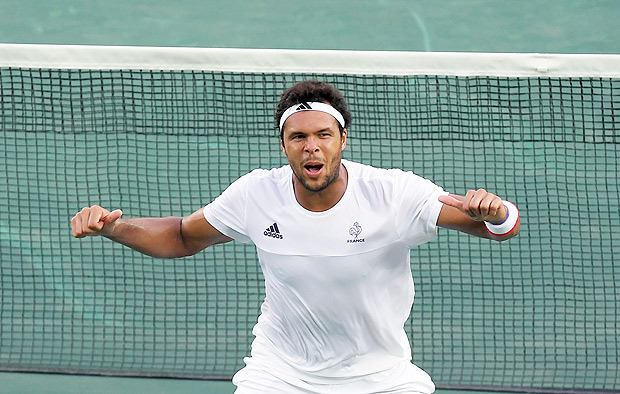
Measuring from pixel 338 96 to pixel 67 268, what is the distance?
13.3 ft

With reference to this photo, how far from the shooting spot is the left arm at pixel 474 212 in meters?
4.54

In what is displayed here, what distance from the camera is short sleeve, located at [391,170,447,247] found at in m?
4.97

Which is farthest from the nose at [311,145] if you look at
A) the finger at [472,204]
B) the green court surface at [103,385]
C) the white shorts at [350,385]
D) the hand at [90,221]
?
the green court surface at [103,385]

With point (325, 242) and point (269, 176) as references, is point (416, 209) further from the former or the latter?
point (269, 176)

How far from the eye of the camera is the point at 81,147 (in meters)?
9.23

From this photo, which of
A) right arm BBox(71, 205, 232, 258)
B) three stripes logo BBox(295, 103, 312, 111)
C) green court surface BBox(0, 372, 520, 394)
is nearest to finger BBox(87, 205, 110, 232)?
right arm BBox(71, 205, 232, 258)

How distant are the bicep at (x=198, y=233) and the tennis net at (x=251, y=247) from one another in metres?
1.27

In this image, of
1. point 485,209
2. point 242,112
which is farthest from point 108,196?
point 485,209

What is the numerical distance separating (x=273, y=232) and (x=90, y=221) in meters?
0.89

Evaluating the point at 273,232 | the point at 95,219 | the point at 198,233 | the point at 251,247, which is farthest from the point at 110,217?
the point at 251,247

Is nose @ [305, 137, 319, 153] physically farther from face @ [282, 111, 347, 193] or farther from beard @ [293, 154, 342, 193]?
beard @ [293, 154, 342, 193]

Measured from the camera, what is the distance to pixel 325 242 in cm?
509

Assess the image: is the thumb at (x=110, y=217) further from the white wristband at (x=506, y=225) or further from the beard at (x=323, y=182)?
the white wristband at (x=506, y=225)

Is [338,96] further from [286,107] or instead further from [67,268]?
[67,268]
